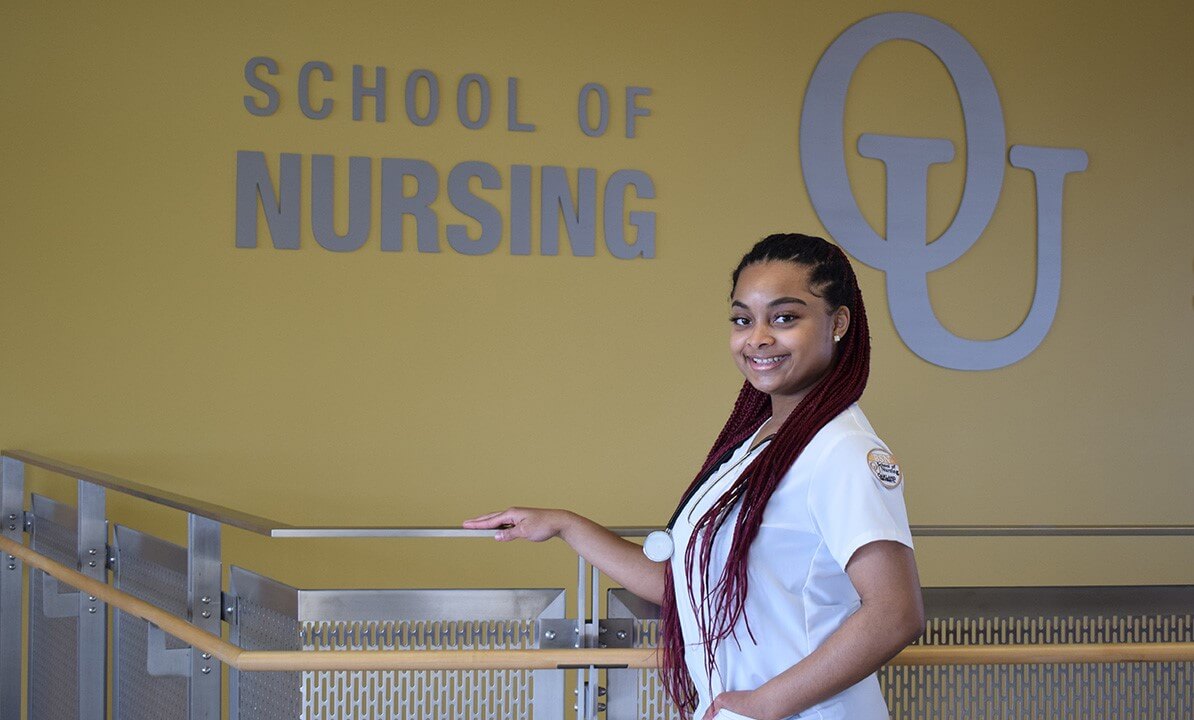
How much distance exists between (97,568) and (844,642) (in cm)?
199

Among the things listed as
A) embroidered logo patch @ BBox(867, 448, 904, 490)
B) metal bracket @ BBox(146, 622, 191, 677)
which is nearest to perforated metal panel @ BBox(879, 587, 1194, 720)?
embroidered logo patch @ BBox(867, 448, 904, 490)

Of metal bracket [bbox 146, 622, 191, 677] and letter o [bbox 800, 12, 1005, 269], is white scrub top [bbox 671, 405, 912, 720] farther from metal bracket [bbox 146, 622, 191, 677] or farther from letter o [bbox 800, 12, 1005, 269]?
letter o [bbox 800, 12, 1005, 269]

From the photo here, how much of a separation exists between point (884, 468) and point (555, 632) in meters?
0.77

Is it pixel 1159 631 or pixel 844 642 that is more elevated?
pixel 844 642

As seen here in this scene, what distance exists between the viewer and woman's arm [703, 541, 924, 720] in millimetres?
1480

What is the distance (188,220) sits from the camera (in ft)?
13.1

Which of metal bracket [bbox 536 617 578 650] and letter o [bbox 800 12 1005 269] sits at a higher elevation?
letter o [bbox 800 12 1005 269]

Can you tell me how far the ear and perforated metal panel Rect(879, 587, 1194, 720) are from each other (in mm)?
691

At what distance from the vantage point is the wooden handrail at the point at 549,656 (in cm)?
202

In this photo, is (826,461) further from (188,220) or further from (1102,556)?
(1102,556)

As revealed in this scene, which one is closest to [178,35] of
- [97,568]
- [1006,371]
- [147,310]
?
[147,310]

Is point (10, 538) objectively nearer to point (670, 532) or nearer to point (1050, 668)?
point (670, 532)

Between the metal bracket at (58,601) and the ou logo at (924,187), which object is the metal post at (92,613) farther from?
the ou logo at (924,187)

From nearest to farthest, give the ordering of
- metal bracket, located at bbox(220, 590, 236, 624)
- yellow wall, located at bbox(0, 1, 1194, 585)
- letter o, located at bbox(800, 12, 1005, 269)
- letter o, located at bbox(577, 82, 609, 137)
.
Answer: metal bracket, located at bbox(220, 590, 236, 624), yellow wall, located at bbox(0, 1, 1194, 585), letter o, located at bbox(577, 82, 609, 137), letter o, located at bbox(800, 12, 1005, 269)
